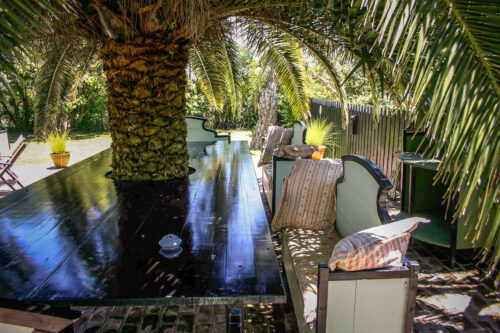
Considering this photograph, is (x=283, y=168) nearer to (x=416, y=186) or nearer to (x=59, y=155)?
(x=416, y=186)

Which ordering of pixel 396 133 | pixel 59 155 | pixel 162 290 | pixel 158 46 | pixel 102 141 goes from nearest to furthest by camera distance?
pixel 162 290, pixel 158 46, pixel 396 133, pixel 59 155, pixel 102 141

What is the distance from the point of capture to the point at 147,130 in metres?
4.26

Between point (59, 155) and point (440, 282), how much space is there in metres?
8.14

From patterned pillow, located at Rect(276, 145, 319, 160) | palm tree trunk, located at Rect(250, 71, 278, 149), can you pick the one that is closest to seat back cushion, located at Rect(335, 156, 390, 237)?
patterned pillow, located at Rect(276, 145, 319, 160)

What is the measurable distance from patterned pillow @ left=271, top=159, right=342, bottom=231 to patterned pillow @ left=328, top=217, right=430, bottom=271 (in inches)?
54.2

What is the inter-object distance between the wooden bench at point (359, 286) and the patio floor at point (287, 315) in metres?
0.47

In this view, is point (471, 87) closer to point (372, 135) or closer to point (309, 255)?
point (309, 255)

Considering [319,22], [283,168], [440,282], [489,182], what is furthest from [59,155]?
[489,182]

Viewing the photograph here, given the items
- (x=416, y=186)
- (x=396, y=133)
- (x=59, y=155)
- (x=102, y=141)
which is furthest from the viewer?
(x=102, y=141)

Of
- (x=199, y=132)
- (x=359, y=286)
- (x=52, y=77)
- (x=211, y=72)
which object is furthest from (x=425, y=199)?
(x=52, y=77)

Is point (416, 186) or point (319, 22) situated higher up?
point (319, 22)

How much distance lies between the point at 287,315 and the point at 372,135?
16.6 ft

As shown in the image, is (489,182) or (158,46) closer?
(489,182)

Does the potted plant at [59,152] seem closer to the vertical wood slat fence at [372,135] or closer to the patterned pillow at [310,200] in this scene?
the vertical wood slat fence at [372,135]
